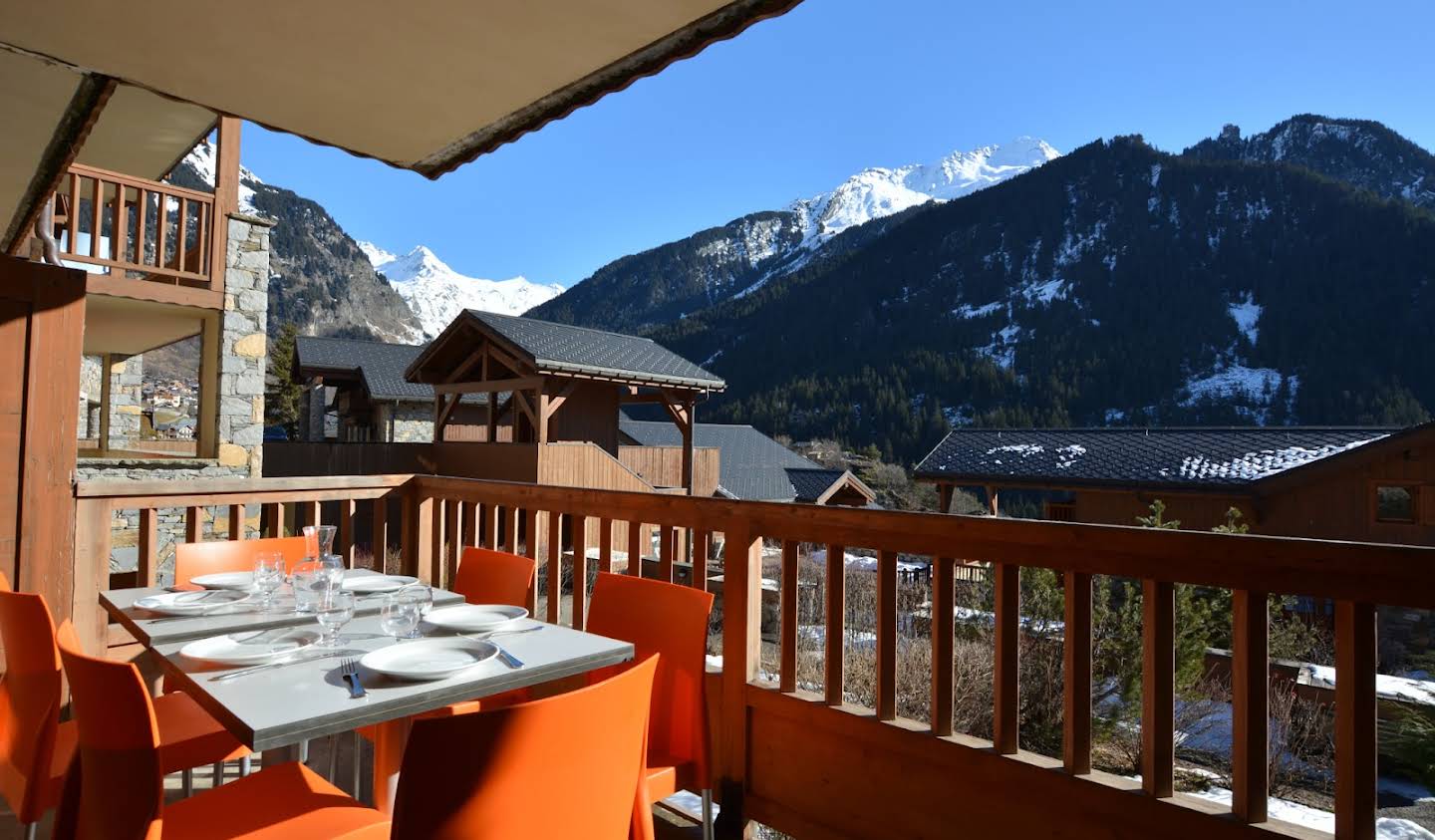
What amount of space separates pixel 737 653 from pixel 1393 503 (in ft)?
62.0

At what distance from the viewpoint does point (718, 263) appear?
372 ft

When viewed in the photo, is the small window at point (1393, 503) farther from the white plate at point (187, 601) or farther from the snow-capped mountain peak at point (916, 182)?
the snow-capped mountain peak at point (916, 182)

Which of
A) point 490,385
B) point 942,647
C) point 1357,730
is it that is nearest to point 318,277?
point 490,385

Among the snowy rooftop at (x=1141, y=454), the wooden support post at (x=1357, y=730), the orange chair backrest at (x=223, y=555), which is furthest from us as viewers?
the snowy rooftop at (x=1141, y=454)

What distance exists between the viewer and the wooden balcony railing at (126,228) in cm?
809

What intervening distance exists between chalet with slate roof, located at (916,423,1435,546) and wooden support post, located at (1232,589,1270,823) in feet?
50.8

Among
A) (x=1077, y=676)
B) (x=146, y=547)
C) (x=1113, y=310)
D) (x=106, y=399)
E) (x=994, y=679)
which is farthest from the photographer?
(x=1113, y=310)

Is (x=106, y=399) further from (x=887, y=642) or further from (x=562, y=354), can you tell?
(x=887, y=642)

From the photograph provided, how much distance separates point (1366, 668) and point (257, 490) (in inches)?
158

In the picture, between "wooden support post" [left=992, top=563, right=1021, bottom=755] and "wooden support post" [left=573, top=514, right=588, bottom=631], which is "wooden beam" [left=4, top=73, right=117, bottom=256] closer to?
"wooden support post" [left=573, top=514, right=588, bottom=631]

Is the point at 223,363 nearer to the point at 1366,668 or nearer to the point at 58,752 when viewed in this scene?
the point at 58,752

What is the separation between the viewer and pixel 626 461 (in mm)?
16641

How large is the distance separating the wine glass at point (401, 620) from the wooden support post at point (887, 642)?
4.30ft

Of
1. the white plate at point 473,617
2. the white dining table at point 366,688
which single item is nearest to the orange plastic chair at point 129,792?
the white dining table at point 366,688
